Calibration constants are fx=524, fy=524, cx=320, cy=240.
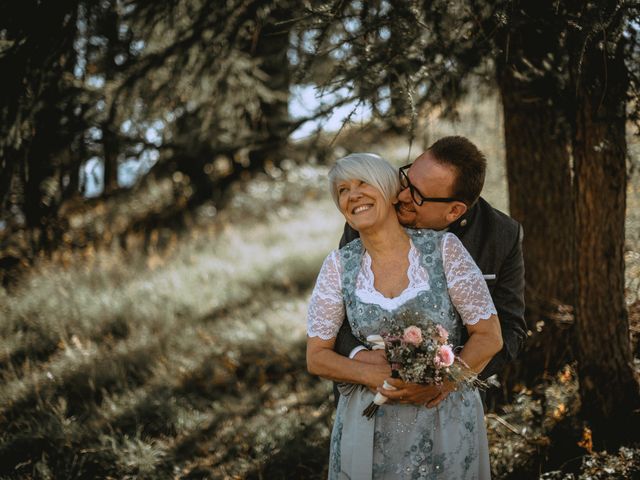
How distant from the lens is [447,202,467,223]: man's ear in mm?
2639

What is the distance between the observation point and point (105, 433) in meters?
4.45

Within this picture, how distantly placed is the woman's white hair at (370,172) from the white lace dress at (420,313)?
0.27 metres

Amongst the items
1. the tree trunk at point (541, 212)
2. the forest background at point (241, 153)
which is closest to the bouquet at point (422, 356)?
the forest background at point (241, 153)

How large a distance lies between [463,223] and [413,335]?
2.96 ft

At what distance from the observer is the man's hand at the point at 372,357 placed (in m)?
2.41

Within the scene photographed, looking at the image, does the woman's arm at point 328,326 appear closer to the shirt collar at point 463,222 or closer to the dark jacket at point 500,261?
the dark jacket at point 500,261

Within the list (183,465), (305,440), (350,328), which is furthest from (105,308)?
(350,328)

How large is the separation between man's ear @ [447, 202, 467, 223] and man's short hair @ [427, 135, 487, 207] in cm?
4

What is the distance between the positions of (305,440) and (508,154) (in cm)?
299

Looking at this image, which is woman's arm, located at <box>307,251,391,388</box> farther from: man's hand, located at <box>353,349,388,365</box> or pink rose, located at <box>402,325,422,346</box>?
pink rose, located at <box>402,325,422,346</box>

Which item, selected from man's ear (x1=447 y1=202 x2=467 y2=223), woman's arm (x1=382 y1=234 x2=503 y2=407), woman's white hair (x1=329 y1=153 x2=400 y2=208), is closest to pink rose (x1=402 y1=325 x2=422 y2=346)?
woman's arm (x1=382 y1=234 x2=503 y2=407)

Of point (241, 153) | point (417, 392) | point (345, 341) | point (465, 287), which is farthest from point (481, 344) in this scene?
point (241, 153)

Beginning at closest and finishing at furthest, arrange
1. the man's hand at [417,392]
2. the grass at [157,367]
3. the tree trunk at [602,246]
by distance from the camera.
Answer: the man's hand at [417,392]
the tree trunk at [602,246]
the grass at [157,367]

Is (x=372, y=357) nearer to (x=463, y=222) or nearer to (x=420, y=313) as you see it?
(x=420, y=313)
